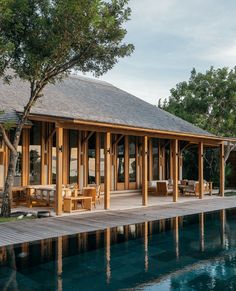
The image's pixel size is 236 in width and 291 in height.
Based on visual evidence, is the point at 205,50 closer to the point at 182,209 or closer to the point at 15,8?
the point at 182,209

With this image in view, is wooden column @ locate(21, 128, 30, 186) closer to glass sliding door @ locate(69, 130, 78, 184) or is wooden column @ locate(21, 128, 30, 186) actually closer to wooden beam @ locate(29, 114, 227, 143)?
wooden beam @ locate(29, 114, 227, 143)

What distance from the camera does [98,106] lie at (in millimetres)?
17234

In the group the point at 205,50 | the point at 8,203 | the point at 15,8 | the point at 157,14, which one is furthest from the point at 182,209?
the point at 205,50

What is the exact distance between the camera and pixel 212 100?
2228cm

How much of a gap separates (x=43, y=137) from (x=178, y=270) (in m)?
9.77

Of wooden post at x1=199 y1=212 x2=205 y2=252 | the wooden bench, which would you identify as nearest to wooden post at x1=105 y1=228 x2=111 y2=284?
wooden post at x1=199 y1=212 x2=205 y2=252

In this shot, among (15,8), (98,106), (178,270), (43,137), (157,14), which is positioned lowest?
(178,270)

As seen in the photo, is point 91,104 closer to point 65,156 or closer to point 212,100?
point 65,156

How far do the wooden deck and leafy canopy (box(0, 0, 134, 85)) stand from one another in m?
4.26

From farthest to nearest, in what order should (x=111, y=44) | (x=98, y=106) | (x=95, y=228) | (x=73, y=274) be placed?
(x=98, y=106), (x=111, y=44), (x=95, y=228), (x=73, y=274)

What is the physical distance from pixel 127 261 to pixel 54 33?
679 centimetres

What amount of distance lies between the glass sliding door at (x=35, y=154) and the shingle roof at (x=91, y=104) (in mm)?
1124

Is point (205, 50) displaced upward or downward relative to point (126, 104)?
upward

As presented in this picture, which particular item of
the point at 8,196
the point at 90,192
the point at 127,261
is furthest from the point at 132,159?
the point at 127,261
